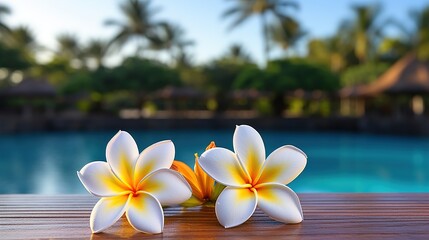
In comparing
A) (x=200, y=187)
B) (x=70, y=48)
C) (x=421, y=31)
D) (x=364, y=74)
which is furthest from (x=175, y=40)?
(x=200, y=187)

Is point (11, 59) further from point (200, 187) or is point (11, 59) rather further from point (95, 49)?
point (200, 187)

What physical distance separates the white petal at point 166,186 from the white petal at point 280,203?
0.18 metres

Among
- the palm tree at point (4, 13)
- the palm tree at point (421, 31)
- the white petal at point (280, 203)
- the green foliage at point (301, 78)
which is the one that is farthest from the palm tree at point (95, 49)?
the white petal at point (280, 203)

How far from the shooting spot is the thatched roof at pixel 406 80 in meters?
19.2

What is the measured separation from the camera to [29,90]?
22.7 m

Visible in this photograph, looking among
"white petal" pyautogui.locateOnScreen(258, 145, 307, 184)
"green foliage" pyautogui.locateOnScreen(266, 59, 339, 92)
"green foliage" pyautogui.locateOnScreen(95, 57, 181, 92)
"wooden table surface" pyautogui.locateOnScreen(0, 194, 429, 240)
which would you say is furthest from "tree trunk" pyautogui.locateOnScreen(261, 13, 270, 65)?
"white petal" pyautogui.locateOnScreen(258, 145, 307, 184)

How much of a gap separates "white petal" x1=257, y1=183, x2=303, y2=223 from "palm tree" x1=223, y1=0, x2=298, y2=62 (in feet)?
80.1

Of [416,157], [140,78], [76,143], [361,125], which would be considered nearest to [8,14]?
[140,78]

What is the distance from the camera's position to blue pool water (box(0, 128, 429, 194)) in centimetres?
842

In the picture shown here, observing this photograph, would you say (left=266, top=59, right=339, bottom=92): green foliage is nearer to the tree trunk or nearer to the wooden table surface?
the tree trunk

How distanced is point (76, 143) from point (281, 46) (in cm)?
1946

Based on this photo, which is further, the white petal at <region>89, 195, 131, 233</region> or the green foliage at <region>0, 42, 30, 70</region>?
the green foliage at <region>0, 42, 30, 70</region>

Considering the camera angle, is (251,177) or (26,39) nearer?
(251,177)

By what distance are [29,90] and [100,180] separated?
23.8m
